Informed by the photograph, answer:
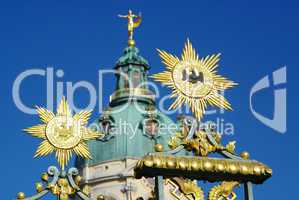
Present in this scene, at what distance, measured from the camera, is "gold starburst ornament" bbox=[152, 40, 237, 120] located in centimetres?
1881

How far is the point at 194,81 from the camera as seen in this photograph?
1917 centimetres

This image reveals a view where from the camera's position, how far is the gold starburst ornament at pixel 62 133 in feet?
62.0

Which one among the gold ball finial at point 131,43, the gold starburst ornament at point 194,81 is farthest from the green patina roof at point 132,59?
the gold starburst ornament at point 194,81

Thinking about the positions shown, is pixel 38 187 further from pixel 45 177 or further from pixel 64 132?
pixel 64 132

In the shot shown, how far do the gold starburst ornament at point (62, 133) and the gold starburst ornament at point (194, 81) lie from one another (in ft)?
6.44

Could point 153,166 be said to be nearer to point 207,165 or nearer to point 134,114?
point 207,165

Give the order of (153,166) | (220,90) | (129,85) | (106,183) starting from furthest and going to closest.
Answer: (129,85), (106,183), (220,90), (153,166)

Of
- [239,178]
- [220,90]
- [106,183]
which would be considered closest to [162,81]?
[220,90]

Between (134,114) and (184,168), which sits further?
(134,114)

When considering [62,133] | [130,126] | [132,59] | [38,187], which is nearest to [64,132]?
[62,133]

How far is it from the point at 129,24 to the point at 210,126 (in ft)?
134

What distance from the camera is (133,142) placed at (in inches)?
2309

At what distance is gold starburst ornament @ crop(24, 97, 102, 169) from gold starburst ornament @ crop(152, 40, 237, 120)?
1962mm

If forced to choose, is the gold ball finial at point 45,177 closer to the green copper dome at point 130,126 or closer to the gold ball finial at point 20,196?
the gold ball finial at point 20,196
